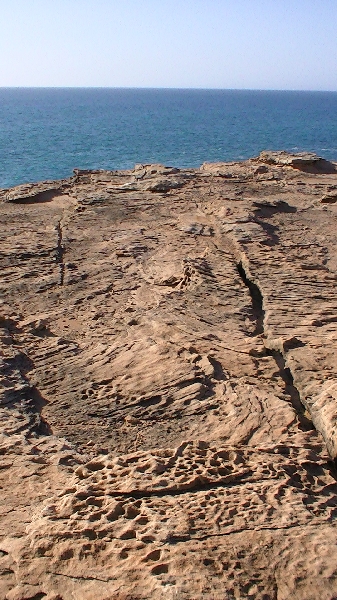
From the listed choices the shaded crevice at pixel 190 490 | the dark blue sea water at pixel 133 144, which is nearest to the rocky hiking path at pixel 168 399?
the shaded crevice at pixel 190 490

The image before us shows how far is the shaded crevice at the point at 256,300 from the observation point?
7911 millimetres

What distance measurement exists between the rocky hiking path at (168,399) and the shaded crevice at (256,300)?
0.04m

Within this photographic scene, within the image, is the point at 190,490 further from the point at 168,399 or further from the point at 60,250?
the point at 60,250

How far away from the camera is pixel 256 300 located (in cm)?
868

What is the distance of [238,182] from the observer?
14.7 metres

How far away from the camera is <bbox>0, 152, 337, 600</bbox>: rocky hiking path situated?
3.94m

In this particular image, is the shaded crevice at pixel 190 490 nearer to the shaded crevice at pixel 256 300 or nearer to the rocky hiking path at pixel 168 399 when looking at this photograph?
the rocky hiking path at pixel 168 399

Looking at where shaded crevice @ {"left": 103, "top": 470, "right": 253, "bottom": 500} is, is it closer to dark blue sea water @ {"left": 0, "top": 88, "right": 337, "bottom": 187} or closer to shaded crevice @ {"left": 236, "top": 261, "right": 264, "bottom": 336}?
shaded crevice @ {"left": 236, "top": 261, "right": 264, "bottom": 336}

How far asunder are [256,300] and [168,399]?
2.83 m

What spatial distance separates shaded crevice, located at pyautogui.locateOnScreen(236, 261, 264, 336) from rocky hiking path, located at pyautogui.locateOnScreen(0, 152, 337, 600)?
0.04m

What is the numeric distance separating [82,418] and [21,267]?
13.3ft

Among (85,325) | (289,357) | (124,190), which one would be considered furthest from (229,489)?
(124,190)

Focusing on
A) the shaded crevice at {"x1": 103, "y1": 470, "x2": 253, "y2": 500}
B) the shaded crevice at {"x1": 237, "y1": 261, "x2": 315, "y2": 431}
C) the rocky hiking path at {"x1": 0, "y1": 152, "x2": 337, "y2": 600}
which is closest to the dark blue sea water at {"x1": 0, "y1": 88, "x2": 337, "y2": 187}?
the rocky hiking path at {"x1": 0, "y1": 152, "x2": 337, "y2": 600}

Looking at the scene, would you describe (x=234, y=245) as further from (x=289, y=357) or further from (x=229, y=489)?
(x=229, y=489)
